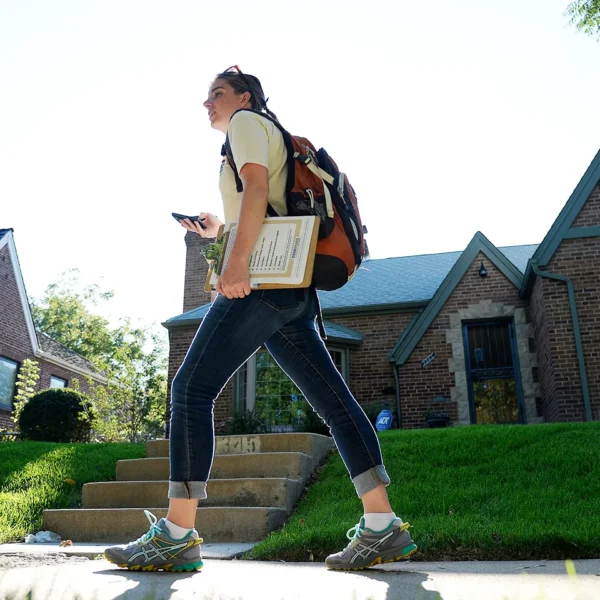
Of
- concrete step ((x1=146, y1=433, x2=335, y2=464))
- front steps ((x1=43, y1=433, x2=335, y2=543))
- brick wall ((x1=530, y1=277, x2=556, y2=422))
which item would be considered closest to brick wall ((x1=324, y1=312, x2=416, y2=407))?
brick wall ((x1=530, y1=277, x2=556, y2=422))

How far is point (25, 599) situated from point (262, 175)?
1.71 meters

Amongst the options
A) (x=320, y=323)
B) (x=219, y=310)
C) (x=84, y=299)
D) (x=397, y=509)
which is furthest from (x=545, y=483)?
(x=84, y=299)

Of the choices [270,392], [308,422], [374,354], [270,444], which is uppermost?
[374,354]

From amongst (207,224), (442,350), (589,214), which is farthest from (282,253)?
(442,350)

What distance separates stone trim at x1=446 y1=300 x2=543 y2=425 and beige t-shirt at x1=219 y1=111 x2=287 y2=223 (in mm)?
10638

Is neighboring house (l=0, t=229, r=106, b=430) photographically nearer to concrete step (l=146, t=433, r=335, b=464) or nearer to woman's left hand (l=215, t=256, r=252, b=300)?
concrete step (l=146, t=433, r=335, b=464)

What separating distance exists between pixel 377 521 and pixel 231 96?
78.0 inches

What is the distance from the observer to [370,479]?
259 centimetres

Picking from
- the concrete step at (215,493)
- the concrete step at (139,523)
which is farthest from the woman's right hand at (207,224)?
the concrete step at (215,493)

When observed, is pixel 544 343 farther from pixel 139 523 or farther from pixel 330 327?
pixel 139 523

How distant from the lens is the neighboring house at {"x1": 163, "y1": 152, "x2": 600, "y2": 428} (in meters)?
11.0

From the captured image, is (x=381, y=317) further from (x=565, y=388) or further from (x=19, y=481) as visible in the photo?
(x=19, y=481)

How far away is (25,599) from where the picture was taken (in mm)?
1784

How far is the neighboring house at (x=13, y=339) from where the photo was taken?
792 inches
